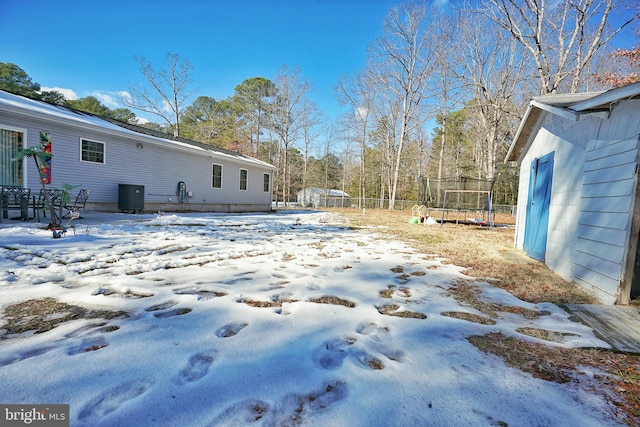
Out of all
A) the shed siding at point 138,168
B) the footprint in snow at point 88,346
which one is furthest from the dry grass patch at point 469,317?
the shed siding at point 138,168

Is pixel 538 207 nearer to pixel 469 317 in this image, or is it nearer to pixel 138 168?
pixel 469 317

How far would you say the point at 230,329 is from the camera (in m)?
1.73

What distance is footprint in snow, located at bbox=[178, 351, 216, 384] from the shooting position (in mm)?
1246

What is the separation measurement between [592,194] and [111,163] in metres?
11.5

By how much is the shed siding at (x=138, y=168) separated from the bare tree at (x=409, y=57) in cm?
1042

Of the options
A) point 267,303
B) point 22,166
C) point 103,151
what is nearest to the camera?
point 267,303

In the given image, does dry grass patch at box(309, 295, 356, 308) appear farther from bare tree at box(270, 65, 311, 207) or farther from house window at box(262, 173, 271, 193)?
bare tree at box(270, 65, 311, 207)

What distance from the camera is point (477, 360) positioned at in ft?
4.90

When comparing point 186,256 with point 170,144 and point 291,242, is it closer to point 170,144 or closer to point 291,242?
point 291,242

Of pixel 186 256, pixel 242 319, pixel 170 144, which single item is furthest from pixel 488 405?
pixel 170 144

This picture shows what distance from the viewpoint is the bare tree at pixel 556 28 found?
981 cm

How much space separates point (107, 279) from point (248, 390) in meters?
2.14

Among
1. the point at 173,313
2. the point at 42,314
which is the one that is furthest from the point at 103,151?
the point at 173,313

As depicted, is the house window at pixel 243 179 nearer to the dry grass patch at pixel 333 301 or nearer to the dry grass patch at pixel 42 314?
the dry grass patch at pixel 42 314
